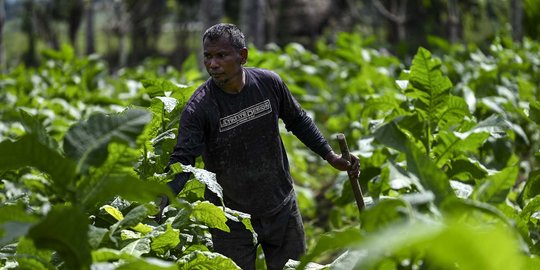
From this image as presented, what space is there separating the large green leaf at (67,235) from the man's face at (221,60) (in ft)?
5.47

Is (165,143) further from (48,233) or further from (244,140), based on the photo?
(48,233)

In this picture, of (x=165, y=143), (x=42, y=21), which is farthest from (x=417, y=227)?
(x=42, y=21)

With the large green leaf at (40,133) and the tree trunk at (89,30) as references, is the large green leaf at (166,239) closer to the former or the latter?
the large green leaf at (40,133)

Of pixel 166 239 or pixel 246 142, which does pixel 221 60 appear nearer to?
pixel 246 142

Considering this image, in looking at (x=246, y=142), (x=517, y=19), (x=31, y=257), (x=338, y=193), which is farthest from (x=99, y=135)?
(x=517, y=19)

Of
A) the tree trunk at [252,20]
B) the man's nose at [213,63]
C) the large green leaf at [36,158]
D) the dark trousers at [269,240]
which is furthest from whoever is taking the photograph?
the tree trunk at [252,20]

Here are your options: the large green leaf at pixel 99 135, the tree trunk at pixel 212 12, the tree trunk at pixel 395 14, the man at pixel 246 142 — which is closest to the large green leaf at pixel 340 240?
the large green leaf at pixel 99 135

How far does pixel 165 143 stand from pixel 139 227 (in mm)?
690

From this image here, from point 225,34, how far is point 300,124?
0.69 m

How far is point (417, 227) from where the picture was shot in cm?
159

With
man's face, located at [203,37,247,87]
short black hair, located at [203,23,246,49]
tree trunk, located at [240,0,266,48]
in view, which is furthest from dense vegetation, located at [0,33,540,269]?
tree trunk, located at [240,0,266,48]

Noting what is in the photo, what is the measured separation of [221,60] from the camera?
3.77 meters

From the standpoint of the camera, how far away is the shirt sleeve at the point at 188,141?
3.54 m

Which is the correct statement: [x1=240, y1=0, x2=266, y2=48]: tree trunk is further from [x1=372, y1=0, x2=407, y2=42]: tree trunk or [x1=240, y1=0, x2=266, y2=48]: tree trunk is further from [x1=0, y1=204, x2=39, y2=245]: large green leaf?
[x1=0, y1=204, x2=39, y2=245]: large green leaf
